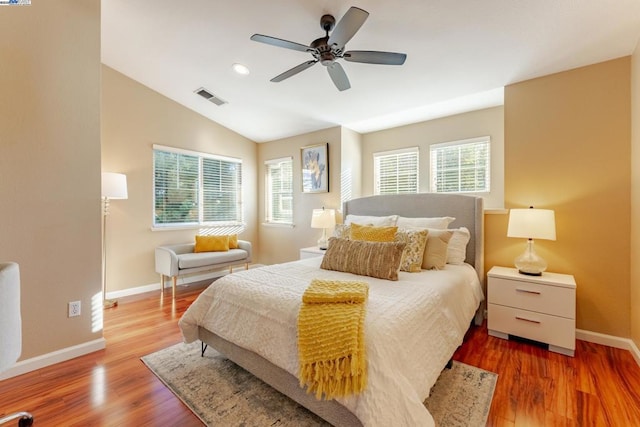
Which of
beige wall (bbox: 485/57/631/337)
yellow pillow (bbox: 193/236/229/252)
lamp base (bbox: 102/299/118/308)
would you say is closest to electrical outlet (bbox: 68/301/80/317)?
lamp base (bbox: 102/299/118/308)

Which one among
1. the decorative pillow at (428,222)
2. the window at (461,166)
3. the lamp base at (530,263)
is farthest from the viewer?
the window at (461,166)

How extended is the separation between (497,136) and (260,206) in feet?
13.4

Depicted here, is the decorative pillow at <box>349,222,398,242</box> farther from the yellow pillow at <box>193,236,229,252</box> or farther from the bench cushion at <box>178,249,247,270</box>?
the yellow pillow at <box>193,236,229,252</box>

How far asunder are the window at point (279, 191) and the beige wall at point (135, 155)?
1.43 m

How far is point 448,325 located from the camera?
1.86 meters

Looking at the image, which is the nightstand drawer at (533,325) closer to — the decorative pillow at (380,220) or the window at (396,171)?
the decorative pillow at (380,220)

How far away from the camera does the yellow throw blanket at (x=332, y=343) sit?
4.02 ft

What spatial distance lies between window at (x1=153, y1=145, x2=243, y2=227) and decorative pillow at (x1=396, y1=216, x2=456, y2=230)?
3331 mm

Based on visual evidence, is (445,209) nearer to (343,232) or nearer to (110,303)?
(343,232)

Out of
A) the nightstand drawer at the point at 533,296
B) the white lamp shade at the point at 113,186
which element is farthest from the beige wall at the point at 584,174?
the white lamp shade at the point at 113,186

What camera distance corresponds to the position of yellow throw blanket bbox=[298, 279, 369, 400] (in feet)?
4.02

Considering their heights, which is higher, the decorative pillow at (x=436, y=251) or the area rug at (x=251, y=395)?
the decorative pillow at (x=436, y=251)

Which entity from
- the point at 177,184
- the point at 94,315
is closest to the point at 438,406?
the point at 94,315

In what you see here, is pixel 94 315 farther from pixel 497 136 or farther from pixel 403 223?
pixel 497 136
